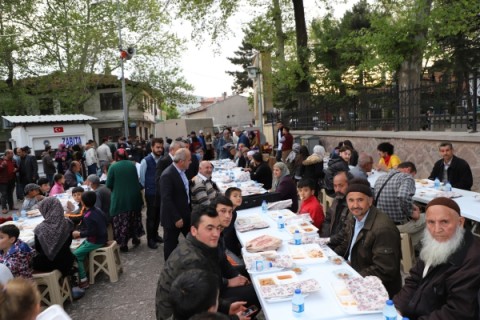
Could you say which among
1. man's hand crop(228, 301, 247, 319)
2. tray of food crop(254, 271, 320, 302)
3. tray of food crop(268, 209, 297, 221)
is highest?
tray of food crop(268, 209, 297, 221)

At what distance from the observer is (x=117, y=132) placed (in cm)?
3556

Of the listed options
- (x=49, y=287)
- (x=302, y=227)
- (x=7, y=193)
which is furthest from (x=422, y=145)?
(x=7, y=193)

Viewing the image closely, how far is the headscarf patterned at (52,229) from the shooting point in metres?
4.70

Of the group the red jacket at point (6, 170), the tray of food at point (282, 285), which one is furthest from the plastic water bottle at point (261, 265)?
the red jacket at point (6, 170)

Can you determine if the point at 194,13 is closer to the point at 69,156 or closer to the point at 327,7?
the point at 327,7

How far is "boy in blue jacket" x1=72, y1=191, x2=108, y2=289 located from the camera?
5312mm

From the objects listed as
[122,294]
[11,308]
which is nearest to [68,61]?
[122,294]

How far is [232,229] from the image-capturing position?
4973mm

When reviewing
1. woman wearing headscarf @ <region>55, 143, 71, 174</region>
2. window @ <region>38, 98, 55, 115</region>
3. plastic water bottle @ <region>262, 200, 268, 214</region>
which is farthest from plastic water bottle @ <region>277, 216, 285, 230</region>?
window @ <region>38, 98, 55, 115</region>

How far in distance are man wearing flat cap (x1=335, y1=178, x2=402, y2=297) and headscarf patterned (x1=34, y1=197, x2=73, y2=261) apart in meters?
3.67

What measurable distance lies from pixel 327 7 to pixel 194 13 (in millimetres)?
6024

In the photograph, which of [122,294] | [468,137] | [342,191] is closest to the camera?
[342,191]

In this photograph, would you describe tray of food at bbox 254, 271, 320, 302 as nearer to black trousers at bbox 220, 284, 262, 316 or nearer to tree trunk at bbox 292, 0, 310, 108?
black trousers at bbox 220, 284, 262, 316

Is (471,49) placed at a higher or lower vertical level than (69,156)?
higher
